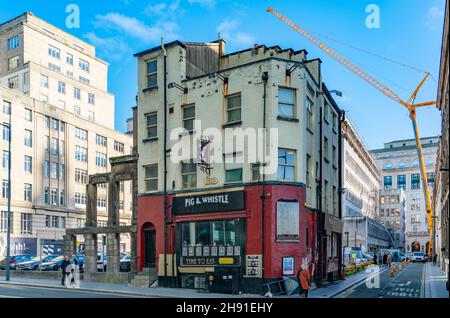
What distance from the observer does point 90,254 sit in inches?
1318

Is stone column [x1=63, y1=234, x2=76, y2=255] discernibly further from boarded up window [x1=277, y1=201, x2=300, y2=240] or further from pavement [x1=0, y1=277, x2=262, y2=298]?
boarded up window [x1=277, y1=201, x2=300, y2=240]

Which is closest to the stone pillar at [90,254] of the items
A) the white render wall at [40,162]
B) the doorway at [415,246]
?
the white render wall at [40,162]

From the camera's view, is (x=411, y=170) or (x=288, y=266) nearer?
(x=288, y=266)

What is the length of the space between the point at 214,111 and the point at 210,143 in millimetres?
1933

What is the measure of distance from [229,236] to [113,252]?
30.5ft

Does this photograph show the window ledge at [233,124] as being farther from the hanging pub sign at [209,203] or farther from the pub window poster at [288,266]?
the pub window poster at [288,266]

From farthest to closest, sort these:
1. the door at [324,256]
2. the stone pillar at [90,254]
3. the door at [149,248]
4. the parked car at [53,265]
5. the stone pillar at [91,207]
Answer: the parked car at [53,265]
the stone pillar at [91,207]
the stone pillar at [90,254]
the door at [324,256]
the door at [149,248]

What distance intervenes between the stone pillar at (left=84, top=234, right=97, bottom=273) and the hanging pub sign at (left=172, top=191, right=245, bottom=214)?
25.8 ft

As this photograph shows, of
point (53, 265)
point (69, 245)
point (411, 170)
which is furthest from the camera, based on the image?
point (411, 170)

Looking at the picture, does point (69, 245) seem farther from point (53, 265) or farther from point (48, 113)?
point (48, 113)

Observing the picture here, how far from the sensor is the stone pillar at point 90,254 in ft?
109

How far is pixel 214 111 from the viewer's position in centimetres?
2888

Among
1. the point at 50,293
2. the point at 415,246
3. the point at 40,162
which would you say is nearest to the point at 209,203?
the point at 50,293

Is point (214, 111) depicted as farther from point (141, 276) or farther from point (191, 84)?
point (141, 276)
